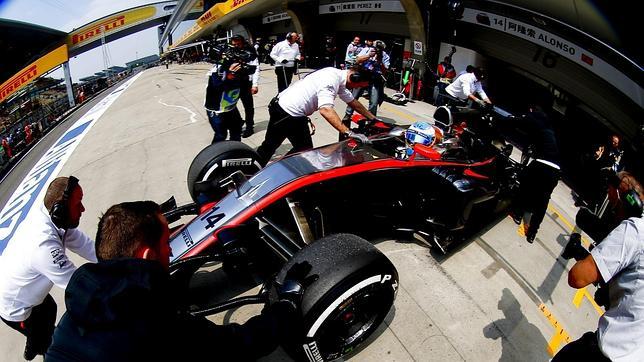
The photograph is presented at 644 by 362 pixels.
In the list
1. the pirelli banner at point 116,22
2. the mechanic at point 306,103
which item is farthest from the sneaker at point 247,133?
the pirelli banner at point 116,22

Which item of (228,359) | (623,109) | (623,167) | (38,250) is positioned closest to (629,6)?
(623,109)

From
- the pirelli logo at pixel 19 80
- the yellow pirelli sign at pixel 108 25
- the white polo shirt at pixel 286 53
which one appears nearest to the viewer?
the white polo shirt at pixel 286 53

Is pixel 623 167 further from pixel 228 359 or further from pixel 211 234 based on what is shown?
pixel 228 359

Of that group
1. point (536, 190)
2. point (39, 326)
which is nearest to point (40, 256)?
point (39, 326)

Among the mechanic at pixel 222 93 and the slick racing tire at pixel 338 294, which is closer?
the slick racing tire at pixel 338 294

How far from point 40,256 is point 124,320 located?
4.78 feet

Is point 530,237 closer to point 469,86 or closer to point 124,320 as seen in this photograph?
point 124,320

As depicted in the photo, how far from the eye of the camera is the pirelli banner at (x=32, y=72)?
25.6 m

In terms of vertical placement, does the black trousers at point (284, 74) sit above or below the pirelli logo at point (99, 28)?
below

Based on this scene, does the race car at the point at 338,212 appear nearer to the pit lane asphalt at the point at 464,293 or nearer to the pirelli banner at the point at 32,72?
the pit lane asphalt at the point at 464,293

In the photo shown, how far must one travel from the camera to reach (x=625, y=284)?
71.6 inches

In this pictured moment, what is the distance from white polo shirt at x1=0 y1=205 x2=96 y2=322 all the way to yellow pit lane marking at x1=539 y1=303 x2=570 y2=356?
10.9 ft

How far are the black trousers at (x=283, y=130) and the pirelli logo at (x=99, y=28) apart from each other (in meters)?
44.4

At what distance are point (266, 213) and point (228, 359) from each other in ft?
4.92
